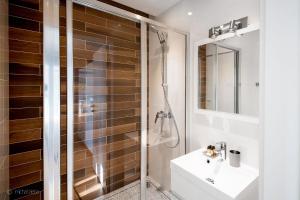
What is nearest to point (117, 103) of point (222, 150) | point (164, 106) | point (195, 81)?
point (164, 106)

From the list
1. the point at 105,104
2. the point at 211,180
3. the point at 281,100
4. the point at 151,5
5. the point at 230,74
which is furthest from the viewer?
the point at 151,5

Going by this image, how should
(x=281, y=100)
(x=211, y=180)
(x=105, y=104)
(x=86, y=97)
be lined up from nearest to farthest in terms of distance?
(x=281, y=100)
(x=211, y=180)
(x=86, y=97)
(x=105, y=104)

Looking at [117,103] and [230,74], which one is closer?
[230,74]

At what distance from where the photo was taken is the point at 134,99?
1957mm

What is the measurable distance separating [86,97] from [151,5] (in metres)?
1.40

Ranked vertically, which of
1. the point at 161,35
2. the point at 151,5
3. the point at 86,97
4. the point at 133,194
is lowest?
the point at 133,194

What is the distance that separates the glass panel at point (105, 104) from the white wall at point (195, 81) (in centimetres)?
61

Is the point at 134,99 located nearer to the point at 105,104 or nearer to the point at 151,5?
the point at 105,104

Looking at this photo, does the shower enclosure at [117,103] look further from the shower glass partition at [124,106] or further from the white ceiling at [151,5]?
the white ceiling at [151,5]

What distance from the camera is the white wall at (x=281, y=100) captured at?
1.42ft

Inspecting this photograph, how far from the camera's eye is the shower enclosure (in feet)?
4.71

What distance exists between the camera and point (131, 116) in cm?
199

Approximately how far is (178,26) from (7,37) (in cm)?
175

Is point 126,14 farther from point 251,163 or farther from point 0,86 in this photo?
point 251,163
